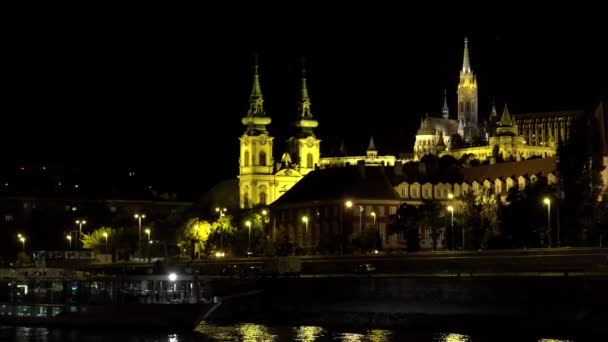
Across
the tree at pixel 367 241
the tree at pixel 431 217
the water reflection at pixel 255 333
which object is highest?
the tree at pixel 431 217

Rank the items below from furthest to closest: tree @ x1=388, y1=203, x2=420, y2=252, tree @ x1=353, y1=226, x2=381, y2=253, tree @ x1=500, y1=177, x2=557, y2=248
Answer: tree @ x1=353, y1=226, x2=381, y2=253, tree @ x1=388, y1=203, x2=420, y2=252, tree @ x1=500, y1=177, x2=557, y2=248

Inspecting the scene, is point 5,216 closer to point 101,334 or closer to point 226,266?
point 226,266

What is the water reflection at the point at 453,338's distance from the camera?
65375mm

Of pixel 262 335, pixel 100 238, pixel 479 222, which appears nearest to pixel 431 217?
pixel 479 222

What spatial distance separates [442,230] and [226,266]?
32.5 m

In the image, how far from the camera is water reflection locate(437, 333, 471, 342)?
6538cm

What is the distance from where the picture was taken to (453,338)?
6631 cm

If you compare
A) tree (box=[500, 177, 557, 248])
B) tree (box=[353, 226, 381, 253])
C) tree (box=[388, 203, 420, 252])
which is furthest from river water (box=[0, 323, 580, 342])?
tree (box=[353, 226, 381, 253])

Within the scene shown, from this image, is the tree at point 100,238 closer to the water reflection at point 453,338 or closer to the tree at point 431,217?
the tree at point 431,217

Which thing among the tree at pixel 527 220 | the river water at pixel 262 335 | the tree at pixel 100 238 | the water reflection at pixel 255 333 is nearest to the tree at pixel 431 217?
the tree at pixel 527 220

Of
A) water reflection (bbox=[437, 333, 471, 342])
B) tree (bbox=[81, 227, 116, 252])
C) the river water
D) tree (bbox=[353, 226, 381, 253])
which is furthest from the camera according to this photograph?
tree (bbox=[81, 227, 116, 252])

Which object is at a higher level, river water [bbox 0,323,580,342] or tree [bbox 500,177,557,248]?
tree [bbox 500,177,557,248]

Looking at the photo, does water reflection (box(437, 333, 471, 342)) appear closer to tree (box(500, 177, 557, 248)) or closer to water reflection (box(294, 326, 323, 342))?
water reflection (box(294, 326, 323, 342))

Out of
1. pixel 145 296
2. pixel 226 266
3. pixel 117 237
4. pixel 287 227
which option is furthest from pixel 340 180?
pixel 145 296
